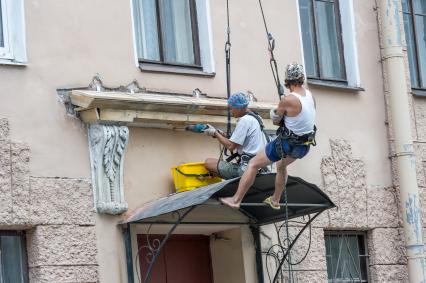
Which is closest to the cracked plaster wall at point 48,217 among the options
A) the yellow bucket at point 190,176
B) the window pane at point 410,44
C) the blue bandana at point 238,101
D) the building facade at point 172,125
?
the building facade at point 172,125

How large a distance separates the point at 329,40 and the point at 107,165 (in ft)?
12.9

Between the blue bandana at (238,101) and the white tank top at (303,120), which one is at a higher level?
the blue bandana at (238,101)

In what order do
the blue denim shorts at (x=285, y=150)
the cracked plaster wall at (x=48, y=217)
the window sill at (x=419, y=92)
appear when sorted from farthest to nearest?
the window sill at (x=419, y=92) < the blue denim shorts at (x=285, y=150) < the cracked plaster wall at (x=48, y=217)

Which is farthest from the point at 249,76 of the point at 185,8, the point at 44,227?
the point at 44,227

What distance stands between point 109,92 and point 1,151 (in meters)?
1.29

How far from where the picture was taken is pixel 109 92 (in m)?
11.7

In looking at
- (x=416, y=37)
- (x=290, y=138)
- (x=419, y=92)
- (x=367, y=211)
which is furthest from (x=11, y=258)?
(x=416, y=37)

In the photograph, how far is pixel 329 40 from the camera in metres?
14.4

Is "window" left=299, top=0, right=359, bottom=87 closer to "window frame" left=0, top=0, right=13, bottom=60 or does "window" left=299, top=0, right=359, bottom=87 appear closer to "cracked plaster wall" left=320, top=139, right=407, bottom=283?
"cracked plaster wall" left=320, top=139, right=407, bottom=283

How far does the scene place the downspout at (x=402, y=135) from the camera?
14055mm

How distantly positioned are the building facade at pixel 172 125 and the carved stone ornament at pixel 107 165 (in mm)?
12

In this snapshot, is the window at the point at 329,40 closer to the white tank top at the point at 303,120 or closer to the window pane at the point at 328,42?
the window pane at the point at 328,42

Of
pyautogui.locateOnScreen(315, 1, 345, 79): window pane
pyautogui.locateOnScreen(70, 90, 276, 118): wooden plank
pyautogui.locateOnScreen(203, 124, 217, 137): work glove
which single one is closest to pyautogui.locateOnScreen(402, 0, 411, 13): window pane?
pyautogui.locateOnScreen(315, 1, 345, 79): window pane

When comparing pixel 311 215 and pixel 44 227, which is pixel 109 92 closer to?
pixel 44 227
